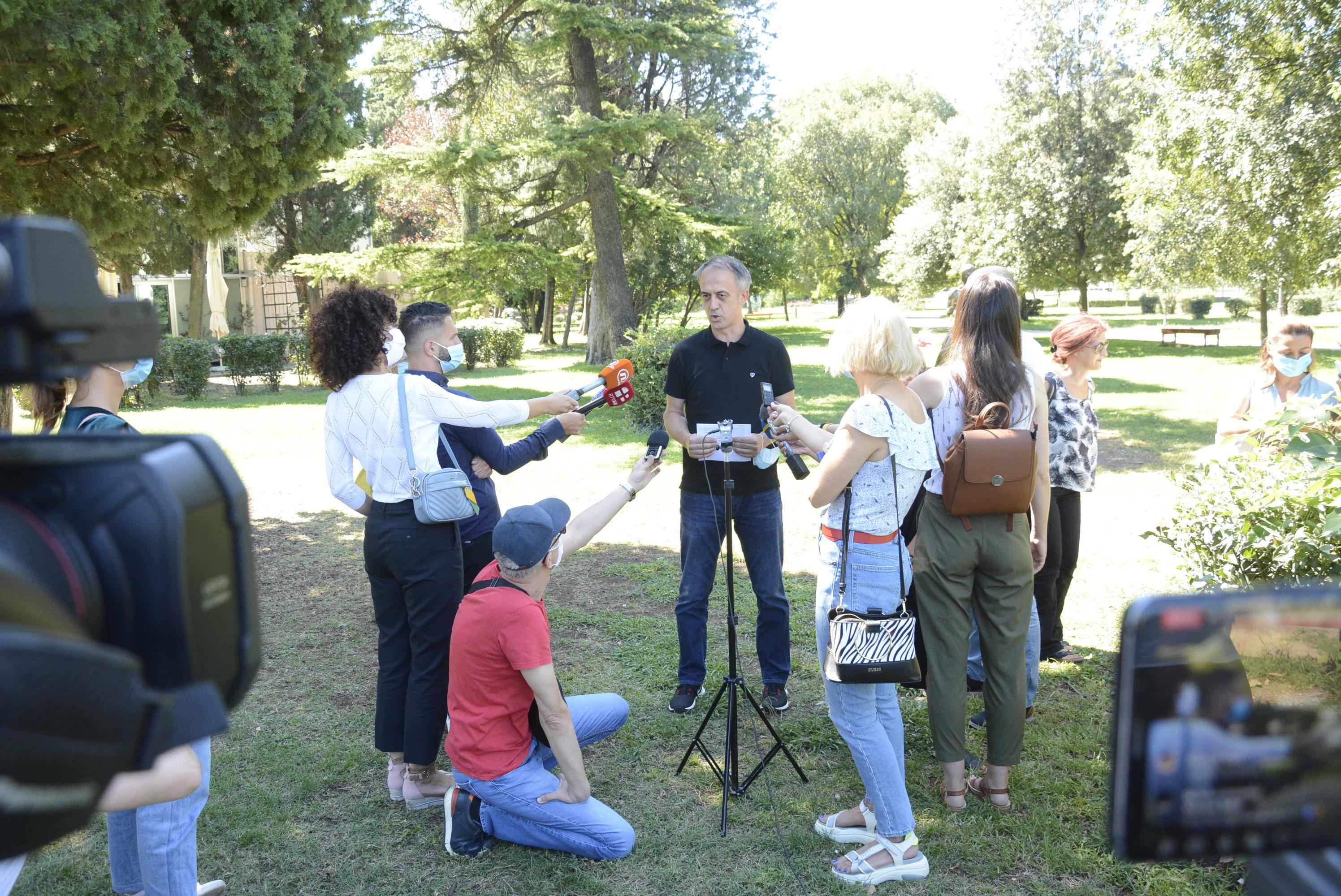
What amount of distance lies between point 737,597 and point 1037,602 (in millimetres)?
2130

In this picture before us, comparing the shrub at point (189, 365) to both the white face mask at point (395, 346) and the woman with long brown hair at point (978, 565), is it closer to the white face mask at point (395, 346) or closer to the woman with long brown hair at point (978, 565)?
the white face mask at point (395, 346)

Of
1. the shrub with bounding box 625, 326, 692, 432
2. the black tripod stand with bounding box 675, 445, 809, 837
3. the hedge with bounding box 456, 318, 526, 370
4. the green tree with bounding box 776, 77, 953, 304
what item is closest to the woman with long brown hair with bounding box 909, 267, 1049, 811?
the black tripod stand with bounding box 675, 445, 809, 837

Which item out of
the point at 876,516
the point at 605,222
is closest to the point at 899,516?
the point at 876,516

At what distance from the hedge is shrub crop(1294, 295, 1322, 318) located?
3650 centimetres

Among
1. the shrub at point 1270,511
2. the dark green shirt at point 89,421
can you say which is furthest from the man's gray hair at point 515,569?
the shrub at point 1270,511

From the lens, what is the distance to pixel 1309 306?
41.4 m

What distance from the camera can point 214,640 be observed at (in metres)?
0.95

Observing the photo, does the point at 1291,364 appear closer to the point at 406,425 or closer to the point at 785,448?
the point at 785,448

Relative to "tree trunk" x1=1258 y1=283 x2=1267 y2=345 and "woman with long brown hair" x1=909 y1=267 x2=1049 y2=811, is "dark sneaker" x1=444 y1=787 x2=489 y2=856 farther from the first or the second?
"tree trunk" x1=1258 y1=283 x2=1267 y2=345

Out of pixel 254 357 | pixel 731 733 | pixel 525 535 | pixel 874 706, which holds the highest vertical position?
pixel 254 357

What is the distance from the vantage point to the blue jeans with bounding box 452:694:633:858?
329 cm

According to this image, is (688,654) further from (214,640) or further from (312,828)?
(214,640)

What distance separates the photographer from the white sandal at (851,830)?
11.0 ft

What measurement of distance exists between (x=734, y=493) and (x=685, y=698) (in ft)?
3.56
